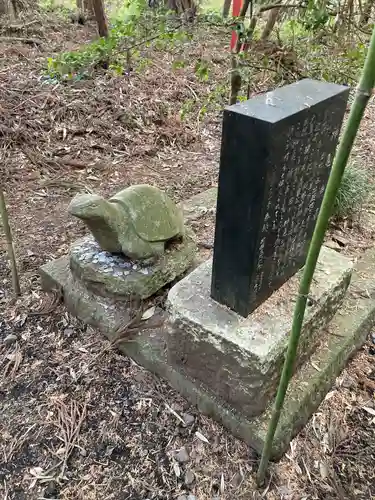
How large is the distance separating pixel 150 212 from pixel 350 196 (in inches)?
70.7

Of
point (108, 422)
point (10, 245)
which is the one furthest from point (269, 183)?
point (10, 245)

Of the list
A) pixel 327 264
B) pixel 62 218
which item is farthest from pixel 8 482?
pixel 62 218

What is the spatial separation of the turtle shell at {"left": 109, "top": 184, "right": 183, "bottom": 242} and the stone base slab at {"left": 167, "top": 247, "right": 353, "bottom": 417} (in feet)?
1.17

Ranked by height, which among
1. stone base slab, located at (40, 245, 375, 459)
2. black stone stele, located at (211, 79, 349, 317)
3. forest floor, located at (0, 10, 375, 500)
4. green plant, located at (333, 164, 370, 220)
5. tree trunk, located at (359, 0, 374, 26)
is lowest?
forest floor, located at (0, 10, 375, 500)

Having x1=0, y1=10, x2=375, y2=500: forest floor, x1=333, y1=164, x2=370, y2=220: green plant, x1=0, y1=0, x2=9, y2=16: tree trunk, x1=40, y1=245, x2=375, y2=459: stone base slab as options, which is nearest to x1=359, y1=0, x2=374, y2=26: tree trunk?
x1=333, y1=164, x2=370, y2=220: green plant

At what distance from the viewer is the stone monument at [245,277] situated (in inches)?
65.4

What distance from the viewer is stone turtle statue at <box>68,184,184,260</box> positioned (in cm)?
213

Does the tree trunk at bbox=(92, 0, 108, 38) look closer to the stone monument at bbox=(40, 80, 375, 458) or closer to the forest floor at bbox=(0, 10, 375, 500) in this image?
the forest floor at bbox=(0, 10, 375, 500)

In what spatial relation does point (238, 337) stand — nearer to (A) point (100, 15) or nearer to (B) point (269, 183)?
(B) point (269, 183)

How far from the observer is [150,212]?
7.93ft

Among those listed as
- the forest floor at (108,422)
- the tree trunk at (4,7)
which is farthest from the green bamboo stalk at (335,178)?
the tree trunk at (4,7)

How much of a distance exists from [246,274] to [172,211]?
0.84 meters

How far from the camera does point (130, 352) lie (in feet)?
7.70

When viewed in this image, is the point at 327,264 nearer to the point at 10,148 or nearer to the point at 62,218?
the point at 62,218
